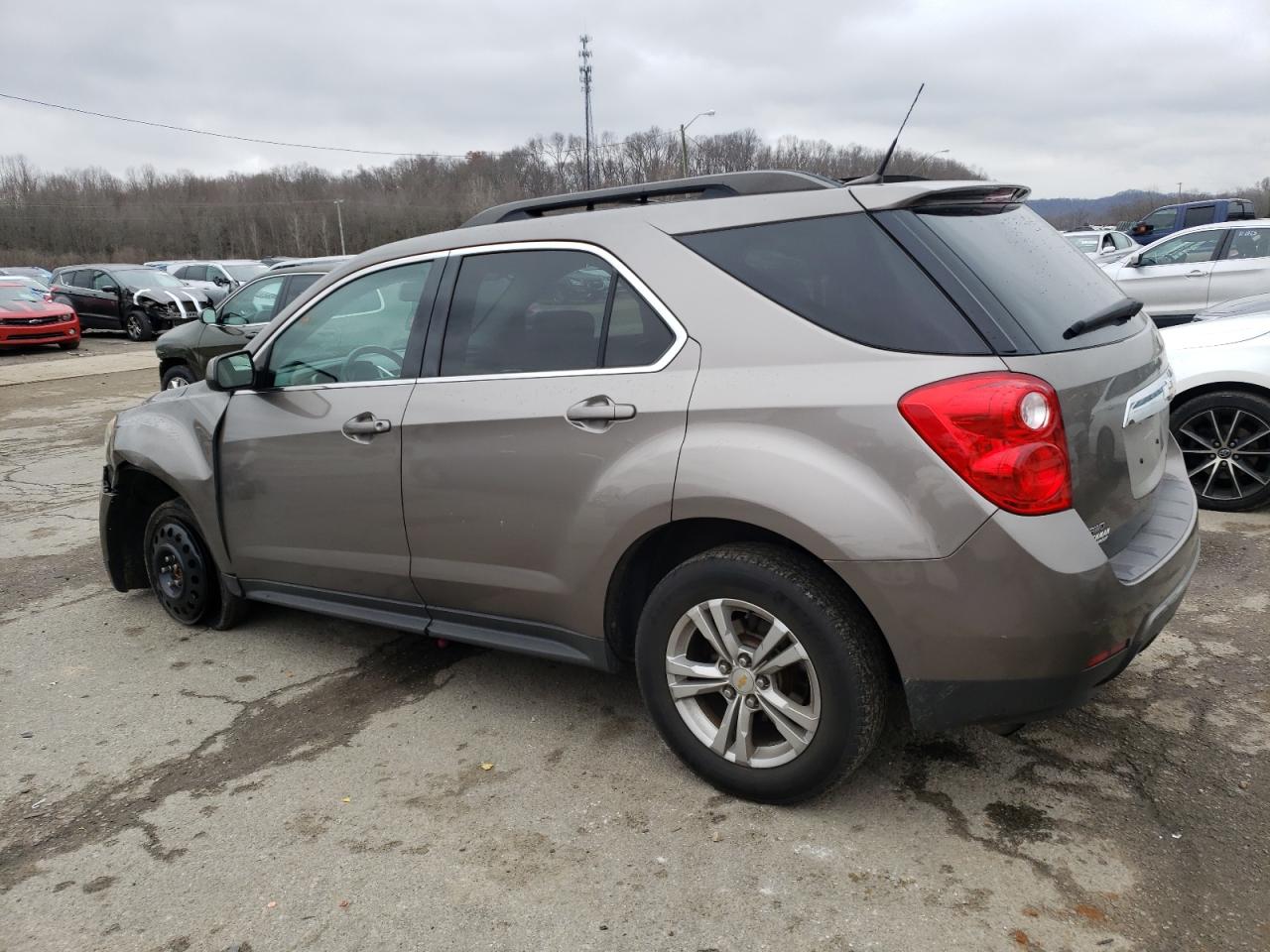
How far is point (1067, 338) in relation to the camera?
2645mm

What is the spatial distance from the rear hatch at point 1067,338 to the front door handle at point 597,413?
920mm

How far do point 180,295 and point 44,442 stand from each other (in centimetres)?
1330

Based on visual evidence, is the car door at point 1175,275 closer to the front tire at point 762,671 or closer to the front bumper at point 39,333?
the front tire at point 762,671

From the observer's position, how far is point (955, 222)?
2775mm

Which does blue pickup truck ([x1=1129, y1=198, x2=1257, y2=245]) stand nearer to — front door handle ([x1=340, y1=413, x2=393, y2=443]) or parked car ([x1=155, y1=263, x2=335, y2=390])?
parked car ([x1=155, y1=263, x2=335, y2=390])

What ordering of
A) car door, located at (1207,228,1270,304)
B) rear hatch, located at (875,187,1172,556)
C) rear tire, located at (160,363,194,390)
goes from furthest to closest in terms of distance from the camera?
car door, located at (1207,228,1270,304)
rear tire, located at (160,363,194,390)
rear hatch, located at (875,187,1172,556)

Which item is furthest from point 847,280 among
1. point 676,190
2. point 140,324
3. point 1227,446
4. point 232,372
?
point 140,324

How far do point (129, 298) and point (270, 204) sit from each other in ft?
217

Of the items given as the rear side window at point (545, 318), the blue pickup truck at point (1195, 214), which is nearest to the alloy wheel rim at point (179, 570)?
the rear side window at point (545, 318)

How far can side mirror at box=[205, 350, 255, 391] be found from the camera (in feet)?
13.0

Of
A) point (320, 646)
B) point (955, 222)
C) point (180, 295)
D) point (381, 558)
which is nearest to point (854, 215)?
point (955, 222)

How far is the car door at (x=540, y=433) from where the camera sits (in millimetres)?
2912

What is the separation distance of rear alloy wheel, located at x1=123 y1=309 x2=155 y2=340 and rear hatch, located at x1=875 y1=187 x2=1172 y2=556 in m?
22.9

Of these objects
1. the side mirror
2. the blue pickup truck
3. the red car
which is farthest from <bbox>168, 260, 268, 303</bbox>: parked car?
the side mirror
